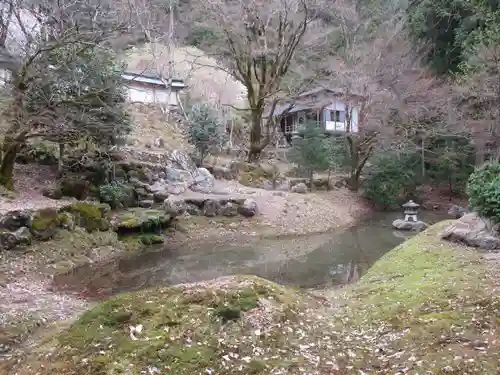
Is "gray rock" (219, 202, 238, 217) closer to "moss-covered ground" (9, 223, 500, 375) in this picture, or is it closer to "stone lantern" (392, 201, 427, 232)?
"stone lantern" (392, 201, 427, 232)

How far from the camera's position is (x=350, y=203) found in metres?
20.7

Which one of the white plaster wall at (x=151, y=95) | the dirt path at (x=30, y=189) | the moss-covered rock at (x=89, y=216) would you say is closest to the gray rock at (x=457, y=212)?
the moss-covered rock at (x=89, y=216)

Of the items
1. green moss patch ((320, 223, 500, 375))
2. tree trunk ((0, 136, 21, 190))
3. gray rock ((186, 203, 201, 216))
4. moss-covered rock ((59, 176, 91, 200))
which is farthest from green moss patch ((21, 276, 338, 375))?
gray rock ((186, 203, 201, 216))

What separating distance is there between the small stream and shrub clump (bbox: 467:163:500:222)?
2.90 m

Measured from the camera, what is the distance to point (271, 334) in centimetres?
462

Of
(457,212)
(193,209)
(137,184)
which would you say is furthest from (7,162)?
(457,212)

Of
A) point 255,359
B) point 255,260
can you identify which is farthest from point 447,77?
point 255,359

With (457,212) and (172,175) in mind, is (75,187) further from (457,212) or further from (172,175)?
(457,212)

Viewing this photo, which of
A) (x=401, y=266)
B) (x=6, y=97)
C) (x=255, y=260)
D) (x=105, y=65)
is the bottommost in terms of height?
(x=255, y=260)

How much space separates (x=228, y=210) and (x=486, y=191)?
29.0 ft

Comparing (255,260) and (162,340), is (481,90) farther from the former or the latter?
(162,340)

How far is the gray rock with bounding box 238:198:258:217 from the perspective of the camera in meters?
15.3

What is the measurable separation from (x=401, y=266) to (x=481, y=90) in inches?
399

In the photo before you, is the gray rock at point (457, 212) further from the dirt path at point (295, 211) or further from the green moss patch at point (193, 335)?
the green moss patch at point (193, 335)
